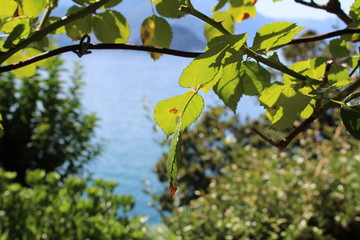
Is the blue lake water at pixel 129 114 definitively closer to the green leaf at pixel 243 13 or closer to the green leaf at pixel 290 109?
the green leaf at pixel 243 13

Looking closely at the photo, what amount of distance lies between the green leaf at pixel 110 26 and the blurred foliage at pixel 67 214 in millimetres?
1824

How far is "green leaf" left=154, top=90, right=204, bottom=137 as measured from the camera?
0.34 meters

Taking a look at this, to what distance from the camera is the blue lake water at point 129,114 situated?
24.4ft

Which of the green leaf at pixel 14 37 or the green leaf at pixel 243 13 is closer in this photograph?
the green leaf at pixel 14 37

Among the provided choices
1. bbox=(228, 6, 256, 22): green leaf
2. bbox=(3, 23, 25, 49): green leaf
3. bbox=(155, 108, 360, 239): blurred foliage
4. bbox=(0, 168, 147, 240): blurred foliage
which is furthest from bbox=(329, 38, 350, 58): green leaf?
bbox=(155, 108, 360, 239): blurred foliage

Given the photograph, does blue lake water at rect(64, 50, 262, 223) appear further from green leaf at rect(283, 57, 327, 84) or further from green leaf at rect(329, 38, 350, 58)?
green leaf at rect(283, 57, 327, 84)

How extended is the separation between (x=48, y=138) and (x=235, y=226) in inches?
101

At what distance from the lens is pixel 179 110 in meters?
0.35

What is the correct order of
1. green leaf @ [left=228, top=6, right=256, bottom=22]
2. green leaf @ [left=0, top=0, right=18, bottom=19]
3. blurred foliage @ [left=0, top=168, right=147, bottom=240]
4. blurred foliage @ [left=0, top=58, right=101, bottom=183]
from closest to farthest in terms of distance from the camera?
green leaf @ [left=0, top=0, right=18, bottom=19] < green leaf @ [left=228, top=6, right=256, bottom=22] < blurred foliage @ [left=0, top=168, right=147, bottom=240] < blurred foliage @ [left=0, top=58, right=101, bottom=183]

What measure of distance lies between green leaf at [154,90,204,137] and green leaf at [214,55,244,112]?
0.05m

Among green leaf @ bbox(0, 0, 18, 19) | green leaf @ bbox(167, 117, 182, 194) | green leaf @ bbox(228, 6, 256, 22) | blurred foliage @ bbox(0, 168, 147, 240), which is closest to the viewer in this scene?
green leaf @ bbox(167, 117, 182, 194)

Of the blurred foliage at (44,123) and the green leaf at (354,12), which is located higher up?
the green leaf at (354,12)

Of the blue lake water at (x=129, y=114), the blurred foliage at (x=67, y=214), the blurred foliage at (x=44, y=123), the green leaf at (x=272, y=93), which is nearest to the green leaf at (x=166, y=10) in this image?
the green leaf at (x=272, y=93)

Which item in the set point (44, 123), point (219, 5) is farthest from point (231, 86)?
point (44, 123)
